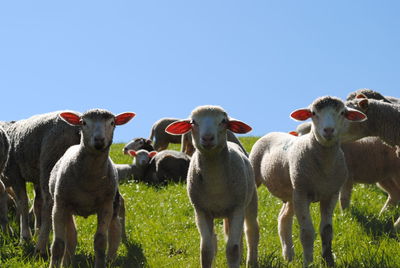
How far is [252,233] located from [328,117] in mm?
1572

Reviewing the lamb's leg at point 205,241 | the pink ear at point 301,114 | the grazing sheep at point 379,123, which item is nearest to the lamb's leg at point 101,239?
the lamb's leg at point 205,241

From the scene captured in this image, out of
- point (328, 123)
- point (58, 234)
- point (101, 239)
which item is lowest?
point (101, 239)

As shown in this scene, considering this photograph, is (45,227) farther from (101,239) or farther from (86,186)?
(86,186)

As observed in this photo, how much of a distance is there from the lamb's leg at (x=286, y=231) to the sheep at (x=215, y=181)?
1567 millimetres

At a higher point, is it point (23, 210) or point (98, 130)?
point (98, 130)

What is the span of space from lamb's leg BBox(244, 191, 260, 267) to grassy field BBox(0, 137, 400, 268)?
13cm

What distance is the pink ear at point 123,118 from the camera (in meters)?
6.16

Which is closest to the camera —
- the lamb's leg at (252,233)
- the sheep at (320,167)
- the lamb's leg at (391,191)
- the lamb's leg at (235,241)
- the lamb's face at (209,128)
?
the lamb's face at (209,128)

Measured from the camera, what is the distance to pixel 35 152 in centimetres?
770

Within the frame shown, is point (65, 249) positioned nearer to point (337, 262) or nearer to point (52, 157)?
point (52, 157)

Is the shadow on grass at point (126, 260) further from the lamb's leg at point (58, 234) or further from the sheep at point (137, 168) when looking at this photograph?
the sheep at point (137, 168)

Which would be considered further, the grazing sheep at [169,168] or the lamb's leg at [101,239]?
the grazing sheep at [169,168]

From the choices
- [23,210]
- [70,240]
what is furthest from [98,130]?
[23,210]

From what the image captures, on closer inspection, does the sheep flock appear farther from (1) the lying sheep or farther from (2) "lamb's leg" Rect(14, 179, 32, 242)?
(1) the lying sheep
